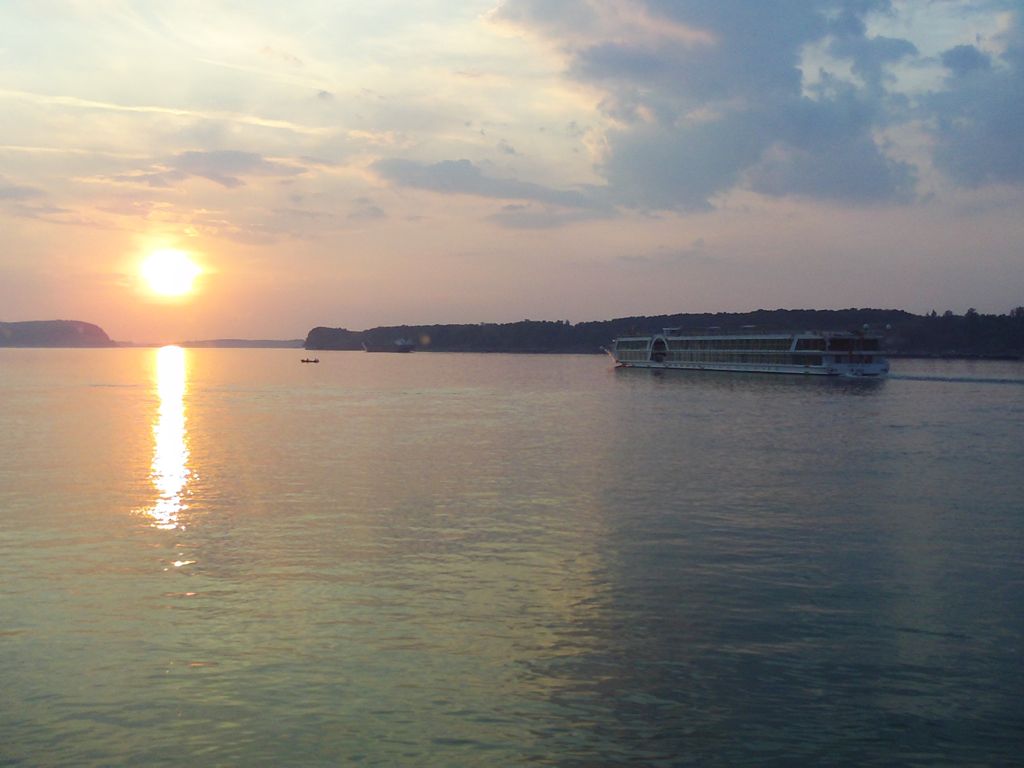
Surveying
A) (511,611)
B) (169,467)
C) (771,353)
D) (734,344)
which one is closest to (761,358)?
(771,353)

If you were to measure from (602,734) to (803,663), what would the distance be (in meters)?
4.64

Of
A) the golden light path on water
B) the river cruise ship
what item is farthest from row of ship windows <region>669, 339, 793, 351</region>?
the golden light path on water

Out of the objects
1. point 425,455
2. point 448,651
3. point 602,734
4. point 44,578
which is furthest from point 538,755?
point 425,455

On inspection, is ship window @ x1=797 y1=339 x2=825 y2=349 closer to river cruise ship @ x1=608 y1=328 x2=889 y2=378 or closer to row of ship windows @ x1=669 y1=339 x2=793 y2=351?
river cruise ship @ x1=608 y1=328 x2=889 y2=378

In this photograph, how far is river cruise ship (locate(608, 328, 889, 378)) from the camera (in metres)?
133

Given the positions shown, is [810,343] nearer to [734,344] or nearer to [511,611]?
[734,344]

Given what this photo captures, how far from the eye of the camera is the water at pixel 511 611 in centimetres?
1298

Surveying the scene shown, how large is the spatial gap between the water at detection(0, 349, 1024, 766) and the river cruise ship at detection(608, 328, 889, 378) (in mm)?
92105

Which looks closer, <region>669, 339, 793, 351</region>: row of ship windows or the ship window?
the ship window

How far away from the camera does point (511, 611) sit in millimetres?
18750

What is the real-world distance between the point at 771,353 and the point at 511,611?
5236 inches

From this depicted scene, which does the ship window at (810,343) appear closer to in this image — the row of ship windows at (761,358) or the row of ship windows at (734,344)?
the row of ship windows at (761,358)

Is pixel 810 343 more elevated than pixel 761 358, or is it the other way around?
pixel 810 343

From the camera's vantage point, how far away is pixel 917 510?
3128 cm
